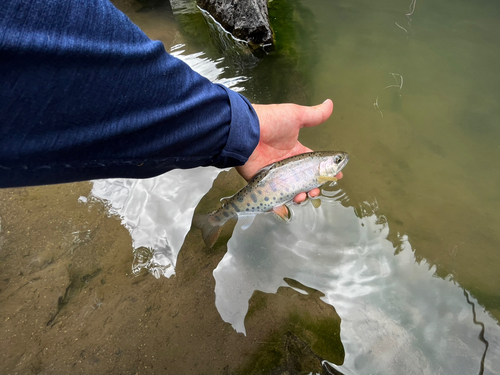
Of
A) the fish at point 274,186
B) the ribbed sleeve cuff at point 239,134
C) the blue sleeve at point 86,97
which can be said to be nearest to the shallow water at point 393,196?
the fish at point 274,186

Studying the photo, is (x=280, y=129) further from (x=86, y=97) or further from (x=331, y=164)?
(x=86, y=97)

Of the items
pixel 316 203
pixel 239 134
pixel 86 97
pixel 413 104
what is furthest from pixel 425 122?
pixel 86 97

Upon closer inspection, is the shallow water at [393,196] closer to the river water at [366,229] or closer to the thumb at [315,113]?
the river water at [366,229]

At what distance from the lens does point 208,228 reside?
2826 mm

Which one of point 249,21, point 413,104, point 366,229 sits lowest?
point 366,229

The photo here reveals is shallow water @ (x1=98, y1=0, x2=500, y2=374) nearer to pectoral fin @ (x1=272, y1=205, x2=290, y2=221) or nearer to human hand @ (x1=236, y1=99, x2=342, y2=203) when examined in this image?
pectoral fin @ (x1=272, y1=205, x2=290, y2=221)

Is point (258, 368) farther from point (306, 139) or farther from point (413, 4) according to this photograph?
point (413, 4)

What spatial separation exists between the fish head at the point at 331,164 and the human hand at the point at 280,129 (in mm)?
184

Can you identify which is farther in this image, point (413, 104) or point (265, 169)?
point (413, 104)

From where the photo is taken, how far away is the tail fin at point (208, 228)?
9.20 feet

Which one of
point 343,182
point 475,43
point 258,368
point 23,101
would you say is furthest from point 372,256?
point 475,43

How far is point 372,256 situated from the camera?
2875 millimetres

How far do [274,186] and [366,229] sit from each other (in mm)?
1062

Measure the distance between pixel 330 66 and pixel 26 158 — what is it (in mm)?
4413
